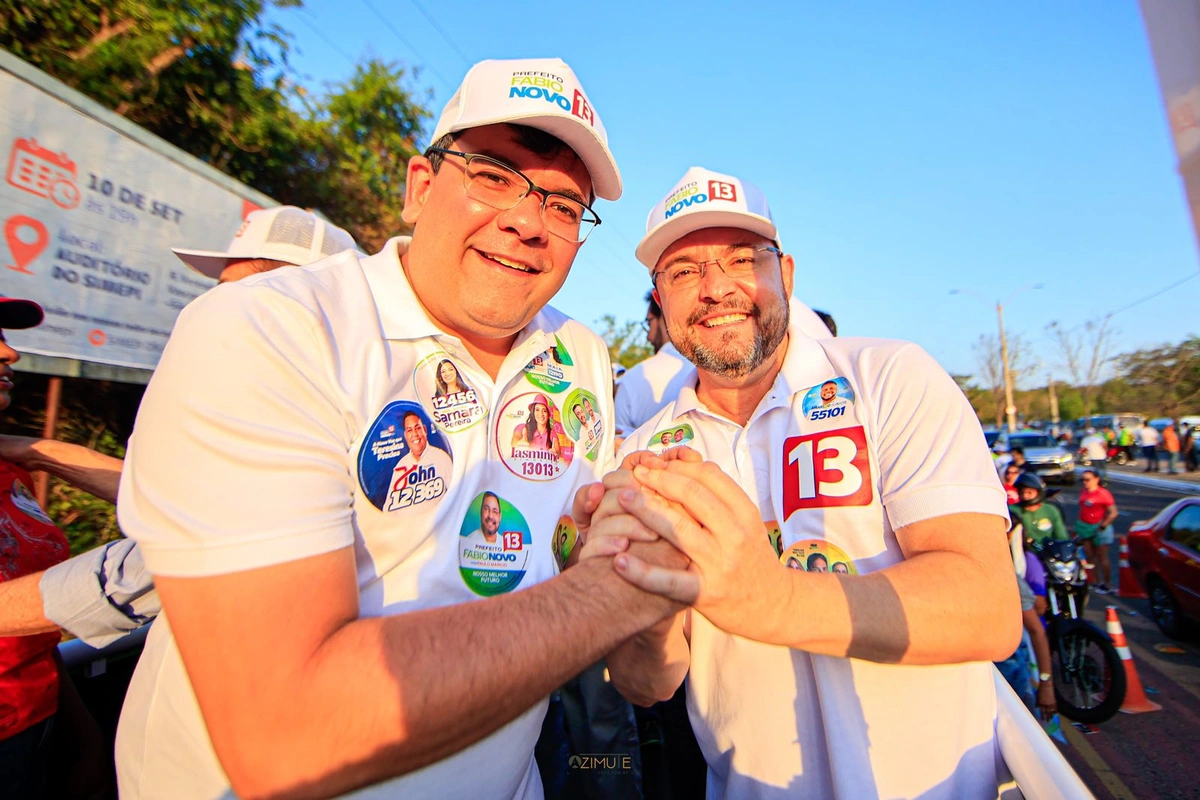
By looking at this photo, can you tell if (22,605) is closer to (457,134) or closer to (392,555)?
(392,555)

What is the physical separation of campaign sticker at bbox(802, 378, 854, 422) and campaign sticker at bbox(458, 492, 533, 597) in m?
1.07

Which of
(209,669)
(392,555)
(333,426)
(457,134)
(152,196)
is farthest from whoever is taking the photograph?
(152,196)

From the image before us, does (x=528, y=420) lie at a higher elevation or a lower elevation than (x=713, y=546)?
higher

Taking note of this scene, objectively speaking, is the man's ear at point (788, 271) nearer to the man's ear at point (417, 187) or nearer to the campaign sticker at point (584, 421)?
the campaign sticker at point (584, 421)

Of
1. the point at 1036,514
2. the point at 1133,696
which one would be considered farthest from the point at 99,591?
the point at 1036,514

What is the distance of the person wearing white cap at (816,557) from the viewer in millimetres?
1489

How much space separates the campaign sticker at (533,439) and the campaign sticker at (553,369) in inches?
2.2

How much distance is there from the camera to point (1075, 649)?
17.7 feet

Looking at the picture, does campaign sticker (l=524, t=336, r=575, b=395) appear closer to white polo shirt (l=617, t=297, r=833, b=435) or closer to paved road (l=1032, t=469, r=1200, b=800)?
white polo shirt (l=617, t=297, r=833, b=435)

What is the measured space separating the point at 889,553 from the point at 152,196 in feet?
21.3

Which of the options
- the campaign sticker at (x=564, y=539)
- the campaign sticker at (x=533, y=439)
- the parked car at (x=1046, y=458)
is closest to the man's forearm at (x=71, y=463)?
the campaign sticker at (x=533, y=439)

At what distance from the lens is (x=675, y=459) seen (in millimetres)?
1646

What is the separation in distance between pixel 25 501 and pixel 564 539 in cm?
202

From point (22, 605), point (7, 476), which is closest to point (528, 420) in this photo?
point (22, 605)
